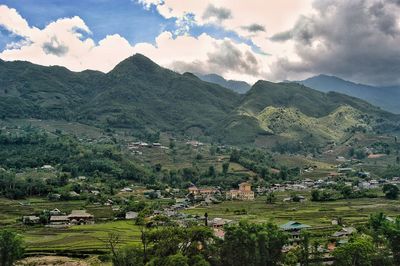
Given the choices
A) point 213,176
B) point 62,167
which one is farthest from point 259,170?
point 62,167

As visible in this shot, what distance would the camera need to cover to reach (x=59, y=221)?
81.6 metres

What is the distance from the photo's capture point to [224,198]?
390ft

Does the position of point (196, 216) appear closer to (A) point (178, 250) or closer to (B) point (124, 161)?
(A) point (178, 250)

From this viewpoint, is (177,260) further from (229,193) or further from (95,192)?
(229,193)

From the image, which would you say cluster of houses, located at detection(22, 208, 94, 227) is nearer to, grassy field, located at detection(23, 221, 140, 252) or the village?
the village

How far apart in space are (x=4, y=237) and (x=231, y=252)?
22969 millimetres

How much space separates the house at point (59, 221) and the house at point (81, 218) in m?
0.85

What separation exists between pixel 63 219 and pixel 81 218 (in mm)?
3070

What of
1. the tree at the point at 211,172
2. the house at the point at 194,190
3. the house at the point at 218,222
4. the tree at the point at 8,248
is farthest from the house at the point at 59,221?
the tree at the point at 211,172

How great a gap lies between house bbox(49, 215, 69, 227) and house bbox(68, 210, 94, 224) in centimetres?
85

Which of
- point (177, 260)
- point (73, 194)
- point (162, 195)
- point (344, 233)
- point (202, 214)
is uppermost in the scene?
point (73, 194)

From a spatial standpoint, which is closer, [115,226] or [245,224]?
[245,224]

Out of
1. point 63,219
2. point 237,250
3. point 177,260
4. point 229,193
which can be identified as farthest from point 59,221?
point 229,193

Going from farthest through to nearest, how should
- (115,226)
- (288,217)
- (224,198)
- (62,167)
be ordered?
(62,167), (224,198), (288,217), (115,226)
